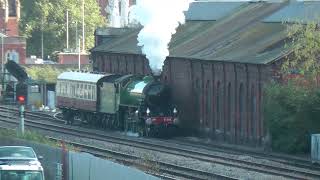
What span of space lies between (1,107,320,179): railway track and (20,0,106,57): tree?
170ft

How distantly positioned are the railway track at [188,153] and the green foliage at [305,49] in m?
5.20

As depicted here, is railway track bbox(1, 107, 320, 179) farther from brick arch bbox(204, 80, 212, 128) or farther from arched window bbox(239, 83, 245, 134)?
brick arch bbox(204, 80, 212, 128)

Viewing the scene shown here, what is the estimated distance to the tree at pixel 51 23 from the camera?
110188mm

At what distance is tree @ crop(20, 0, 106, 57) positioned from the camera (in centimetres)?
11019

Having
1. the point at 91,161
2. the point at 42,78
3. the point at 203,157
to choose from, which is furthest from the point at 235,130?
the point at 42,78

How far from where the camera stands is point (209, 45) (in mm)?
54781

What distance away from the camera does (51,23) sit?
110812 millimetres

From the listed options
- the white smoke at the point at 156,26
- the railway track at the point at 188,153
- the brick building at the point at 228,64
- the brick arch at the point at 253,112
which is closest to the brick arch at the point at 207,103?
the brick building at the point at 228,64

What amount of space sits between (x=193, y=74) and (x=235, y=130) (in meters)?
5.44

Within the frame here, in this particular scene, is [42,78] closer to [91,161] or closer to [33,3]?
[33,3]

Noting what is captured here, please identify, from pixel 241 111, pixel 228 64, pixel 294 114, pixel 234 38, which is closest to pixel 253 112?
pixel 241 111

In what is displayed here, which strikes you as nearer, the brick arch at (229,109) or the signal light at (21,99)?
the signal light at (21,99)

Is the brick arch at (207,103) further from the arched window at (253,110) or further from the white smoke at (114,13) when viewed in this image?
the white smoke at (114,13)

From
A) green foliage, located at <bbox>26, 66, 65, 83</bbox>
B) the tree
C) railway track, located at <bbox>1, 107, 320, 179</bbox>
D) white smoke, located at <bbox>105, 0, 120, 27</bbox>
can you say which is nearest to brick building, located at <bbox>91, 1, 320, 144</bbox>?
railway track, located at <bbox>1, 107, 320, 179</bbox>
